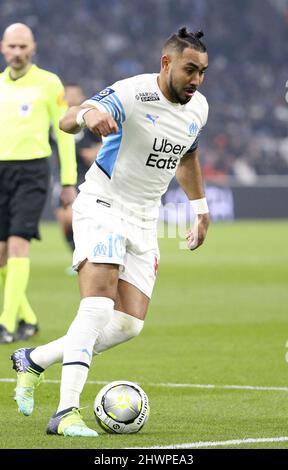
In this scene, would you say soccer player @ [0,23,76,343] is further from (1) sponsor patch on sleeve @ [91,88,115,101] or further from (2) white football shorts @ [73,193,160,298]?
(1) sponsor patch on sleeve @ [91,88,115,101]

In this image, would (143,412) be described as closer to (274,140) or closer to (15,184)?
(15,184)

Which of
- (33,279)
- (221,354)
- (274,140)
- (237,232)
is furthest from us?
(274,140)

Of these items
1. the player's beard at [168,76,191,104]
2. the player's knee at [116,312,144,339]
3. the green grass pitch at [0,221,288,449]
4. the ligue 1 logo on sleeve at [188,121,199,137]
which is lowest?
the green grass pitch at [0,221,288,449]

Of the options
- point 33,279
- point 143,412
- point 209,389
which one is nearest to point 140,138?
point 143,412

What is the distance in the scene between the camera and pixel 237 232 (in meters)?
26.7

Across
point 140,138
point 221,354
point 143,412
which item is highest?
point 140,138

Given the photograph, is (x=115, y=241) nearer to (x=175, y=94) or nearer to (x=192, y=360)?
(x=175, y=94)

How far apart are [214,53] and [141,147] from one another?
2995 centimetres

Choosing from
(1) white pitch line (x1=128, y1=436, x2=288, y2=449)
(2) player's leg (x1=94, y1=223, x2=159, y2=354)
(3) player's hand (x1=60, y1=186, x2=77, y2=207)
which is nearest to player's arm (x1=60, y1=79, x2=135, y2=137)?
(2) player's leg (x1=94, y1=223, x2=159, y2=354)

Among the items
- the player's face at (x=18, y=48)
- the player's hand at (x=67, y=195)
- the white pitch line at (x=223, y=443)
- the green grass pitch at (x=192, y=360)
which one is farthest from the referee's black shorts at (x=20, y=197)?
the white pitch line at (x=223, y=443)

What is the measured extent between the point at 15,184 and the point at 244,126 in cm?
2477

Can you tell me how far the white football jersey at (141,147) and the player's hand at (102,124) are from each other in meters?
0.54

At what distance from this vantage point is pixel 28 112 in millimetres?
10141

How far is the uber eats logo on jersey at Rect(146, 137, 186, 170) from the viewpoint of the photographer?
20.9 ft
